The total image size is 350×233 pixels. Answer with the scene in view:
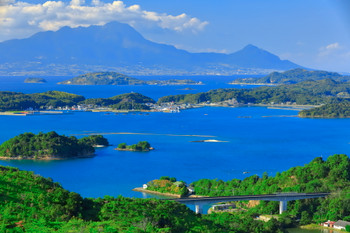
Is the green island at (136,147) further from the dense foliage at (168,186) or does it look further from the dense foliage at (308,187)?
the dense foliage at (308,187)

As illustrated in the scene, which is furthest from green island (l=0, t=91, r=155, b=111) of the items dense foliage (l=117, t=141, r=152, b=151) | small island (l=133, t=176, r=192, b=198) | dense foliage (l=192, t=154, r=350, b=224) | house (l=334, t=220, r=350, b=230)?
house (l=334, t=220, r=350, b=230)

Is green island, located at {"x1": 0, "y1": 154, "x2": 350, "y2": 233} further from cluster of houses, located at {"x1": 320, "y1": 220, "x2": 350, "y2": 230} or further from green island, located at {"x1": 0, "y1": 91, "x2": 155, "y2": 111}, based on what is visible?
green island, located at {"x1": 0, "y1": 91, "x2": 155, "y2": 111}

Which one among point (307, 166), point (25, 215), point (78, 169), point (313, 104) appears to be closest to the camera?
point (25, 215)

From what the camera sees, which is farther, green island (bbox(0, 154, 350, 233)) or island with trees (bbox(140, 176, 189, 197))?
island with trees (bbox(140, 176, 189, 197))

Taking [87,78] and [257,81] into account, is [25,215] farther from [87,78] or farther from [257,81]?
[257,81]

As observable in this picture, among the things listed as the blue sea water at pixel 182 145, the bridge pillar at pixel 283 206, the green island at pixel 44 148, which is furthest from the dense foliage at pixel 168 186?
the green island at pixel 44 148

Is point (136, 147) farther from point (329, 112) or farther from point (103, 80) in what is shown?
point (103, 80)

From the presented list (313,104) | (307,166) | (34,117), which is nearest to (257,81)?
(313,104)

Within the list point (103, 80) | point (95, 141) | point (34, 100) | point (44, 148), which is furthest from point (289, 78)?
point (44, 148)
